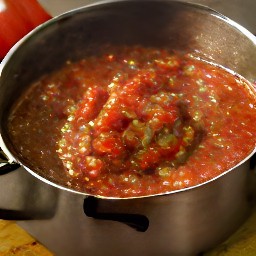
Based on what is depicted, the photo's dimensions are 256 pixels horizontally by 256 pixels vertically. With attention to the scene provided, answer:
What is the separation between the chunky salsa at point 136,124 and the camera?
1.51 meters

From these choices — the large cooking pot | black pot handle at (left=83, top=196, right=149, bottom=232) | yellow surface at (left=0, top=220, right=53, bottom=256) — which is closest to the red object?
the large cooking pot

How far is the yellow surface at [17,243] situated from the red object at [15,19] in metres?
0.84

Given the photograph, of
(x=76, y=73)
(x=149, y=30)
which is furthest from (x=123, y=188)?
(x=149, y=30)

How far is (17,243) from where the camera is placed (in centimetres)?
161

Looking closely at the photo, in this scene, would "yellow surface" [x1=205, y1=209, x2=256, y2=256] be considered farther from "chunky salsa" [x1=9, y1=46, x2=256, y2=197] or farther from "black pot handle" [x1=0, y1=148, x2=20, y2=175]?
"black pot handle" [x1=0, y1=148, x2=20, y2=175]

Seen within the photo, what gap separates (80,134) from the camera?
166 centimetres

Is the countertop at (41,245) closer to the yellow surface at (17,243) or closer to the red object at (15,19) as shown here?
the yellow surface at (17,243)

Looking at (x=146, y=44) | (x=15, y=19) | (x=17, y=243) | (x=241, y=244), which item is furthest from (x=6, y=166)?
(x=15, y=19)

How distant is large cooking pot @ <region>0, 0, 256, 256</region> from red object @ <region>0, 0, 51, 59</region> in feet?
0.93

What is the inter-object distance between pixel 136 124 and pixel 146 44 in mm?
598

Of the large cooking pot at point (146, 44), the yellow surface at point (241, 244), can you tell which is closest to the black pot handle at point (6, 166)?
the large cooking pot at point (146, 44)

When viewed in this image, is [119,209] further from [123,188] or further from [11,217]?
[11,217]

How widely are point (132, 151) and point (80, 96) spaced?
39 centimetres

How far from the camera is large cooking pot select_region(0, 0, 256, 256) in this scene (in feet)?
4.36
